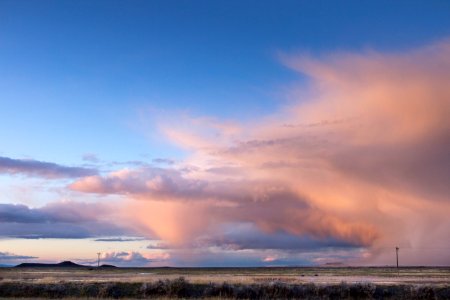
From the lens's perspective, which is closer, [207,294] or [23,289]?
[207,294]

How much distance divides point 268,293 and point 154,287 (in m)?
10.7

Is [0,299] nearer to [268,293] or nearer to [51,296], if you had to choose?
[51,296]

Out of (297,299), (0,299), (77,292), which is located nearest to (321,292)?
Answer: (297,299)

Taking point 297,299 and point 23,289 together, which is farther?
point 23,289

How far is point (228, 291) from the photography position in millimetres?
47688

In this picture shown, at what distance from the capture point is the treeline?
152 ft

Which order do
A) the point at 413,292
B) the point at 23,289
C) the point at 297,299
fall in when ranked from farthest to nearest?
the point at 23,289, the point at 413,292, the point at 297,299

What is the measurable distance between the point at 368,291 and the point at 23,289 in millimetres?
32984

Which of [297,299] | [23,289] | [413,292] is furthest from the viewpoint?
[23,289]

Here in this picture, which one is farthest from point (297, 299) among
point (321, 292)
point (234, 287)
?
point (234, 287)

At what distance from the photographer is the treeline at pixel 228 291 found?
46312 millimetres

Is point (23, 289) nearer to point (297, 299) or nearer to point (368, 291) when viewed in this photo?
point (297, 299)

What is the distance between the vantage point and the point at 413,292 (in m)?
46.8

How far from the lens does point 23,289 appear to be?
168 feet
